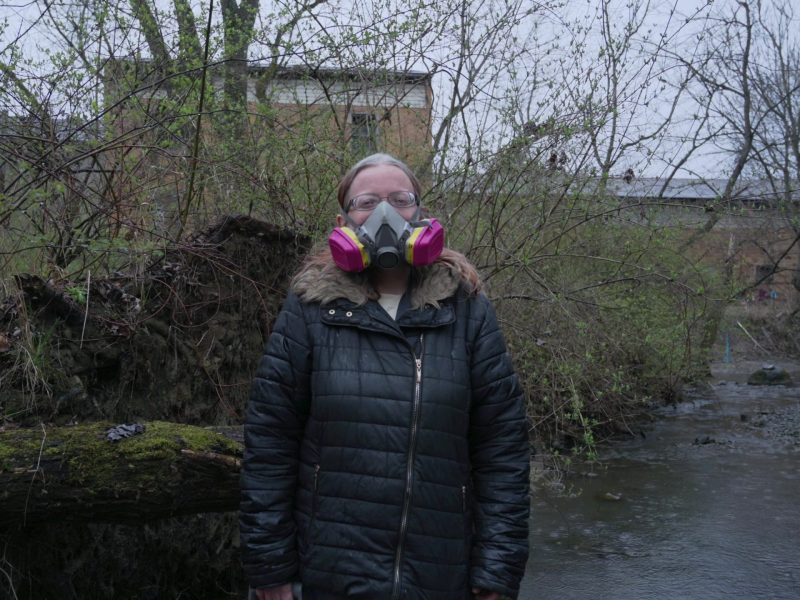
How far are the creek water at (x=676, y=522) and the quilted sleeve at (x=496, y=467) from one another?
9.94ft

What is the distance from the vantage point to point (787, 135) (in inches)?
838

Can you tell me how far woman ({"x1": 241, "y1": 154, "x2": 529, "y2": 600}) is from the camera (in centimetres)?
225

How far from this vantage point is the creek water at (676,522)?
5328 mm

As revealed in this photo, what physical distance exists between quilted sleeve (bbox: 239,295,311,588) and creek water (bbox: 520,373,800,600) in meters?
3.24

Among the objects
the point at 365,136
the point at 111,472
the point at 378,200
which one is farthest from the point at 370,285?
the point at 365,136

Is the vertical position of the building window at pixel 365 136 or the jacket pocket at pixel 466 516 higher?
the building window at pixel 365 136

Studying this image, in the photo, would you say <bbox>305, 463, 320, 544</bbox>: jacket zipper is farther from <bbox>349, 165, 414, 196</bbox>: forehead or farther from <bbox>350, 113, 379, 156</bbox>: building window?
<bbox>350, 113, 379, 156</bbox>: building window

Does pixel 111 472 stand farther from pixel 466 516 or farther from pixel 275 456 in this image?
pixel 466 516

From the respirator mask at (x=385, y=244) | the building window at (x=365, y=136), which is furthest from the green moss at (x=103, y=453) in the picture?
the building window at (x=365, y=136)

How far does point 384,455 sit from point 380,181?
0.90m

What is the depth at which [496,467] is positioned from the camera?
92.9 inches

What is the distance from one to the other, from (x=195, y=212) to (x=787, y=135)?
19.6 meters

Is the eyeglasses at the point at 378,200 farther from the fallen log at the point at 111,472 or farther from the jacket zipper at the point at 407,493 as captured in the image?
the fallen log at the point at 111,472

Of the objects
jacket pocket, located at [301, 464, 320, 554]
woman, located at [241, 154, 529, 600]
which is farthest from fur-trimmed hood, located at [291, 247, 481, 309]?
jacket pocket, located at [301, 464, 320, 554]
